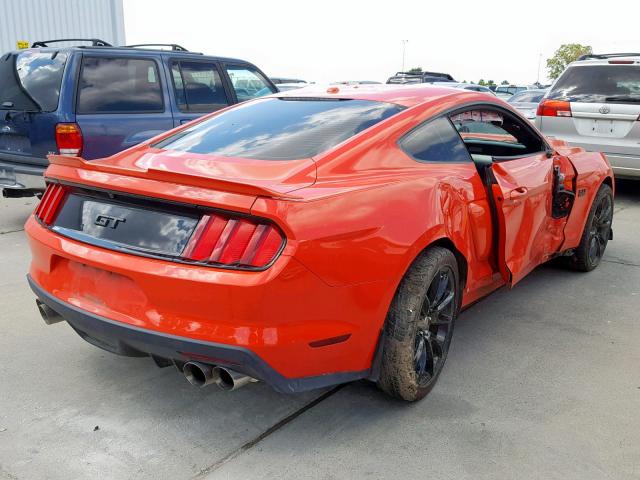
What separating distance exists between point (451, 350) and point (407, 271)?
1.08 m

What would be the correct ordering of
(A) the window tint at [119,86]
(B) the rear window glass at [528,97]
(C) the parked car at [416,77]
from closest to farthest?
1. (A) the window tint at [119,86]
2. (B) the rear window glass at [528,97]
3. (C) the parked car at [416,77]

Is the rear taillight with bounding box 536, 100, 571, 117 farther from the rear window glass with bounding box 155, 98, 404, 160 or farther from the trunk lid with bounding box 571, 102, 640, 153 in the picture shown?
the rear window glass with bounding box 155, 98, 404, 160

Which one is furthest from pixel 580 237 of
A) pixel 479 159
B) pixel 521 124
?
pixel 479 159

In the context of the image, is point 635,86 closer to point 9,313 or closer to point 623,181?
point 623,181

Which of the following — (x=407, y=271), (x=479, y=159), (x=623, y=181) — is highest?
(x=479, y=159)

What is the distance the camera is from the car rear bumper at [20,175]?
6.11 metres

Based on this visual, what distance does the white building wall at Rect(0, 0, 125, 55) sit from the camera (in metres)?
17.4

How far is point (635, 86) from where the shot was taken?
8109 mm

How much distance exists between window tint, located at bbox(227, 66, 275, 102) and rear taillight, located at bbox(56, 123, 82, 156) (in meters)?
2.38

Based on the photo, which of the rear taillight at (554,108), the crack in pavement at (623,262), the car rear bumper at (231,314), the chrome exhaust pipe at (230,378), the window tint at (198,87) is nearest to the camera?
the car rear bumper at (231,314)

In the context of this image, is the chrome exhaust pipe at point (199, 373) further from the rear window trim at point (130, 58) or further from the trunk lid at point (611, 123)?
the trunk lid at point (611, 123)

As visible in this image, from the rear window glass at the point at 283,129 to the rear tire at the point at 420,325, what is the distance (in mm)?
733

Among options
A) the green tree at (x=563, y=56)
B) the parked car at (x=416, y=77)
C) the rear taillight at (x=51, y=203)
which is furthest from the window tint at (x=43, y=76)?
the green tree at (x=563, y=56)

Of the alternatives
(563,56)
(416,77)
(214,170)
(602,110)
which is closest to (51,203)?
(214,170)
